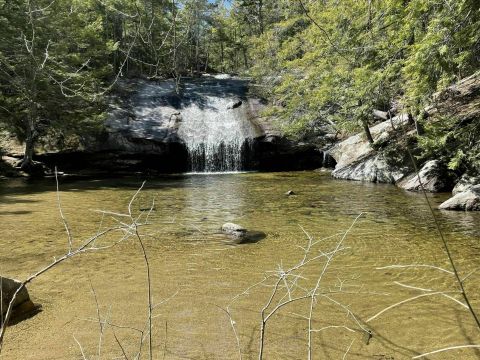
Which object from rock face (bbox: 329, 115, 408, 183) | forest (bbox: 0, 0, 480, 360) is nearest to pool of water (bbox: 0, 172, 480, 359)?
forest (bbox: 0, 0, 480, 360)

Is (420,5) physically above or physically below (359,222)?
above

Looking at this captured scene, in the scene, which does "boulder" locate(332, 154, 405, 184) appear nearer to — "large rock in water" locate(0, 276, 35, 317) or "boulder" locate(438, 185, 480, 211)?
"boulder" locate(438, 185, 480, 211)

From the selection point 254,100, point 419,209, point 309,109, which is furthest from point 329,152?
point 419,209

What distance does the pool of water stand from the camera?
3566 millimetres

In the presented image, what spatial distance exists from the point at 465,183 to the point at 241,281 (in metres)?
8.51

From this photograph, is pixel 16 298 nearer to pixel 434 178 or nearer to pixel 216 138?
pixel 434 178

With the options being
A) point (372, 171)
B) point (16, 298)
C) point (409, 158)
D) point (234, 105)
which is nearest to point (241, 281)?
point (16, 298)

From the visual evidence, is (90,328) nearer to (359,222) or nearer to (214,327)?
(214,327)

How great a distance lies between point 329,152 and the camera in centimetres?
2022

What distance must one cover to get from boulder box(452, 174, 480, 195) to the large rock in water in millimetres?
10288

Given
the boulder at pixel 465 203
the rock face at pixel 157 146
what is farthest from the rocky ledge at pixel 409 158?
the rock face at pixel 157 146

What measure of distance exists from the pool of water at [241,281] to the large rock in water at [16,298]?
0.17 metres

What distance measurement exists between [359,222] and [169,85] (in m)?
22.4

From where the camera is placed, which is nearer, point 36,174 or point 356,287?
point 356,287
